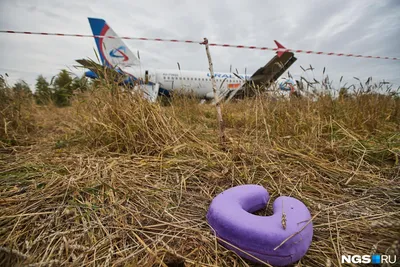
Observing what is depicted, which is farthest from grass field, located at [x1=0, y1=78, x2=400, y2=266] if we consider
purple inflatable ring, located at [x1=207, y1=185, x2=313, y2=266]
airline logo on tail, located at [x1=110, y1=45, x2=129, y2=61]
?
airline logo on tail, located at [x1=110, y1=45, x2=129, y2=61]

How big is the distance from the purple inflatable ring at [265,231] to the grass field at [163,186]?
5 centimetres

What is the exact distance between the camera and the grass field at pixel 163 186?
632mm

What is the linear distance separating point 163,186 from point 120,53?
1428cm

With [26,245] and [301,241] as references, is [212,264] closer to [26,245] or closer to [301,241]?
[301,241]

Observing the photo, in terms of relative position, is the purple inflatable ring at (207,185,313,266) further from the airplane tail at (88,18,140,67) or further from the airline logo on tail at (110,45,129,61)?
the airline logo on tail at (110,45,129,61)

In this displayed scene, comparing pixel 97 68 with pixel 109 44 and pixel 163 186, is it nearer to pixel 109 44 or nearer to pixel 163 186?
pixel 163 186

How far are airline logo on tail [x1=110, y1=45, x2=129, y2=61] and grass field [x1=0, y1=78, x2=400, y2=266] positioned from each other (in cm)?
1219

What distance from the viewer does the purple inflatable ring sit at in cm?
60

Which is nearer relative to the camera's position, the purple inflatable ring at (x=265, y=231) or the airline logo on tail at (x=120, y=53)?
the purple inflatable ring at (x=265, y=231)

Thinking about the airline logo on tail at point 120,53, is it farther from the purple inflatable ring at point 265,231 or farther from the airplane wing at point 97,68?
the purple inflatable ring at point 265,231

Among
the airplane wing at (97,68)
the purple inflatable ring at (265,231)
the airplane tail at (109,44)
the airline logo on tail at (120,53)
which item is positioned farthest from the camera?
the airline logo on tail at (120,53)

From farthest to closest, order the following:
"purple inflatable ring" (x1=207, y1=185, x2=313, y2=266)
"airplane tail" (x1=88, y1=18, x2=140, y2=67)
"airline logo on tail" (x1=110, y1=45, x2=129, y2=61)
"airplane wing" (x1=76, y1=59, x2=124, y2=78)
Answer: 1. "airline logo on tail" (x1=110, y1=45, x2=129, y2=61)
2. "airplane tail" (x1=88, y1=18, x2=140, y2=67)
3. "airplane wing" (x1=76, y1=59, x2=124, y2=78)
4. "purple inflatable ring" (x1=207, y1=185, x2=313, y2=266)

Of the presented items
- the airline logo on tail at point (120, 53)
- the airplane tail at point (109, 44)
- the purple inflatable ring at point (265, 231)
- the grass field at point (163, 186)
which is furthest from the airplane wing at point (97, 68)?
the airline logo on tail at point (120, 53)

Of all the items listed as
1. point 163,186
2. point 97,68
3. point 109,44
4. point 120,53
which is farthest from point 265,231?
point 120,53
